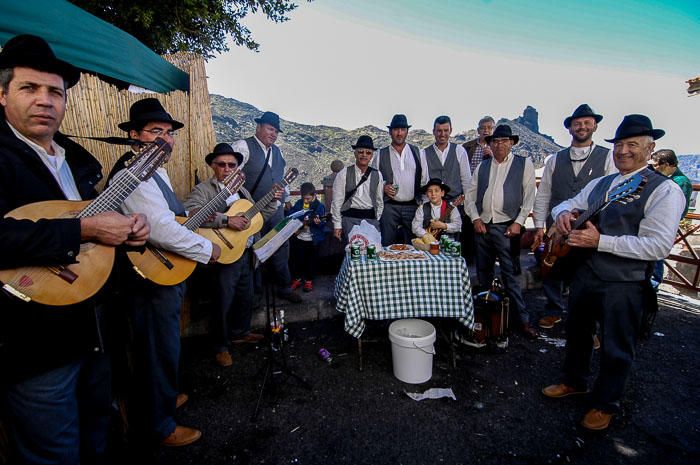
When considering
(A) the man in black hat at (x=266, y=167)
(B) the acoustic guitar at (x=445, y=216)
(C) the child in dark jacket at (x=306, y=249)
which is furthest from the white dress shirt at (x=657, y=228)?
(C) the child in dark jacket at (x=306, y=249)

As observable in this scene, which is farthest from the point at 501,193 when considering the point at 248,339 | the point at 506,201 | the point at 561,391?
the point at 248,339

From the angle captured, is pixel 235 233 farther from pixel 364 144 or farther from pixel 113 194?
pixel 364 144

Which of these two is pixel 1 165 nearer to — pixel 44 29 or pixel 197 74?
pixel 44 29

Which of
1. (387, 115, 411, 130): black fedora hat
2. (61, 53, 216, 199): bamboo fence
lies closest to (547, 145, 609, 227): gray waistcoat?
→ (387, 115, 411, 130): black fedora hat

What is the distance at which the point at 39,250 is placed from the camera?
1.38 meters

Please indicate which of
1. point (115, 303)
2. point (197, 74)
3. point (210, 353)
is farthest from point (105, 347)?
point (197, 74)

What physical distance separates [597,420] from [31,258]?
3.89 m

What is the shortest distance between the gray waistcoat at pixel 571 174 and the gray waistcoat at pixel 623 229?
186 centimetres

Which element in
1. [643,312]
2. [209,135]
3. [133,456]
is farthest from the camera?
[209,135]

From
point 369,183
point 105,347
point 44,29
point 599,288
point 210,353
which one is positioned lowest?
point 210,353

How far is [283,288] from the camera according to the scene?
4.88m

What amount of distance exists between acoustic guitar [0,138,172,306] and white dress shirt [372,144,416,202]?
380 cm

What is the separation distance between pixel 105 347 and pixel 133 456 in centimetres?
114

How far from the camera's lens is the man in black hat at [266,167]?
178 inches
